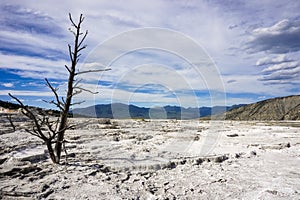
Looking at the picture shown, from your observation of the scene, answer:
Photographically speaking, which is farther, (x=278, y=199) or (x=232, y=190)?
(x=232, y=190)

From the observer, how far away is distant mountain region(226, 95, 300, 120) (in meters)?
70.4

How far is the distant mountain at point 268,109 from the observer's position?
70.4 metres

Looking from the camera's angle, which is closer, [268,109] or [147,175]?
[147,175]

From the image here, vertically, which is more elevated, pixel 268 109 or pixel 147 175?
pixel 268 109

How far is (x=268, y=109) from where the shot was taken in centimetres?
7481

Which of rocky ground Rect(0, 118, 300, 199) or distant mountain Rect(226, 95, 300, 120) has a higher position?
distant mountain Rect(226, 95, 300, 120)

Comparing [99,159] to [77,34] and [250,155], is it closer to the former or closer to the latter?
[77,34]

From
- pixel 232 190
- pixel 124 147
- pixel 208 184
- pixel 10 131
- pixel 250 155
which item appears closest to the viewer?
pixel 232 190

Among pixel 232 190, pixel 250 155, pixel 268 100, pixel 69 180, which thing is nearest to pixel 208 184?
pixel 232 190

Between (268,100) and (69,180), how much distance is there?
84.8m

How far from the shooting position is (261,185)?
5648 millimetres

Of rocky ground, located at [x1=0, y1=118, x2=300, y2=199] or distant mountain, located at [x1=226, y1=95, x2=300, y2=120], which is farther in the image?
distant mountain, located at [x1=226, y1=95, x2=300, y2=120]

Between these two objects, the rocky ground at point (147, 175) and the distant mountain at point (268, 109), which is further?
the distant mountain at point (268, 109)

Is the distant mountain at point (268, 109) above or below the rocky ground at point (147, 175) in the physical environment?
above
